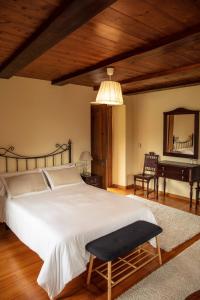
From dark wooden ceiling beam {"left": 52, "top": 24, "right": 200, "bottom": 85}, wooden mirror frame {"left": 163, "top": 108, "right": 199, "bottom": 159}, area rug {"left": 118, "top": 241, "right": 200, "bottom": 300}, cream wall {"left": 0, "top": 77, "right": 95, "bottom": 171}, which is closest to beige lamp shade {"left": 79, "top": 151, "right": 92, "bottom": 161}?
cream wall {"left": 0, "top": 77, "right": 95, "bottom": 171}

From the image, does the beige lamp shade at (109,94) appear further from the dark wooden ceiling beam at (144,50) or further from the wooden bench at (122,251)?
the wooden bench at (122,251)

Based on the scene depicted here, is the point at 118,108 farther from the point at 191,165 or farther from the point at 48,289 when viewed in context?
the point at 48,289

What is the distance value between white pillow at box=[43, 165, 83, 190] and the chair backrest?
2.00 metres

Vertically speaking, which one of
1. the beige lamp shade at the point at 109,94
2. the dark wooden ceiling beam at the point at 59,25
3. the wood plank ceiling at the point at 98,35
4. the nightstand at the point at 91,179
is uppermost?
the wood plank ceiling at the point at 98,35

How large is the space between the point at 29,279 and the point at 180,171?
10.7ft

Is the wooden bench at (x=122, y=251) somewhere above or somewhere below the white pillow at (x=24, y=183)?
below

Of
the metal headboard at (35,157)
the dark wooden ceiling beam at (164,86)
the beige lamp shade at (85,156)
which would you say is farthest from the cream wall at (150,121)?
the metal headboard at (35,157)

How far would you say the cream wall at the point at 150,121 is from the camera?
4765mm

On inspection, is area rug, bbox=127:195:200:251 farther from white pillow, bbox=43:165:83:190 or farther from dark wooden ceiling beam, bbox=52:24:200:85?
dark wooden ceiling beam, bbox=52:24:200:85

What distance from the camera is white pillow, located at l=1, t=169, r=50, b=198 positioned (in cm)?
325

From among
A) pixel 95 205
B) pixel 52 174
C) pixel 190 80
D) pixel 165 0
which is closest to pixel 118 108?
pixel 190 80

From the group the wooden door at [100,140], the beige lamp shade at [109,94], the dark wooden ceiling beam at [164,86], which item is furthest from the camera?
the wooden door at [100,140]

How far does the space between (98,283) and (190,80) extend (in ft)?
12.2

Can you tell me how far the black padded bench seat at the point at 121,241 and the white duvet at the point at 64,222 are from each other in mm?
107
